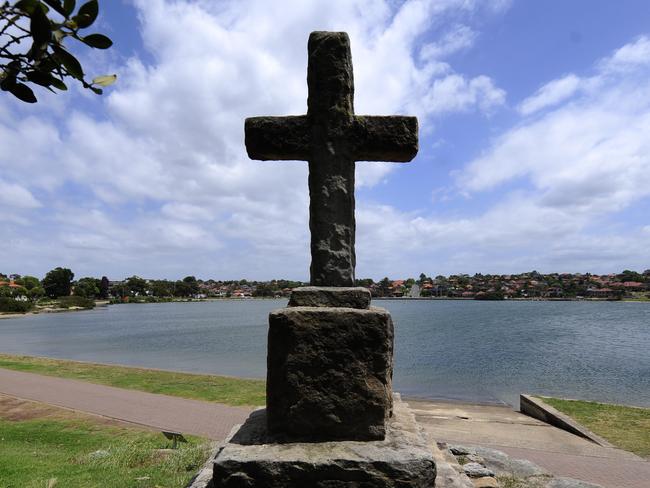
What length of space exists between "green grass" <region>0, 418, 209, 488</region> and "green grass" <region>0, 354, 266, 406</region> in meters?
4.57

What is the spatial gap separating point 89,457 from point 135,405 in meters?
5.03

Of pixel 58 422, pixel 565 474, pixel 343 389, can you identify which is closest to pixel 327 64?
pixel 343 389

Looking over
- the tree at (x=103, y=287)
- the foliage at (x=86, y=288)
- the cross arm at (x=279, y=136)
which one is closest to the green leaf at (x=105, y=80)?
the cross arm at (x=279, y=136)

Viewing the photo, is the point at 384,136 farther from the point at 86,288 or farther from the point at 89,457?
the point at 86,288

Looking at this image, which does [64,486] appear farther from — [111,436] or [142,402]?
[142,402]

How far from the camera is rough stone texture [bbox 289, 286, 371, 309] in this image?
3.15 m

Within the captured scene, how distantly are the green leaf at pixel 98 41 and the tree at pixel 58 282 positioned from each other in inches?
5093

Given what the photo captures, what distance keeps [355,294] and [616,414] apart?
12.2 metres

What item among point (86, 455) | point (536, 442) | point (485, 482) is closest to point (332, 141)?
point (485, 482)

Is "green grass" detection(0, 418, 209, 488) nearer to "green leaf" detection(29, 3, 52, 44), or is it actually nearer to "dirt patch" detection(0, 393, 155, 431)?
"dirt patch" detection(0, 393, 155, 431)

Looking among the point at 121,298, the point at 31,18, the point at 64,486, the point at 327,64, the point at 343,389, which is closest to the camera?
the point at 31,18

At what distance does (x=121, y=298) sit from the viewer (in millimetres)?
147625

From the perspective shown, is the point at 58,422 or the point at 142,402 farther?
the point at 142,402

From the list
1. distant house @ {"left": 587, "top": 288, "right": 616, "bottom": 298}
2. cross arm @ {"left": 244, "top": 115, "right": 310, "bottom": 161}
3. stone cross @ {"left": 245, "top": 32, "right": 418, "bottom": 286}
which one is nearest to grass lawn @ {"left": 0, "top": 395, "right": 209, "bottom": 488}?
stone cross @ {"left": 245, "top": 32, "right": 418, "bottom": 286}
